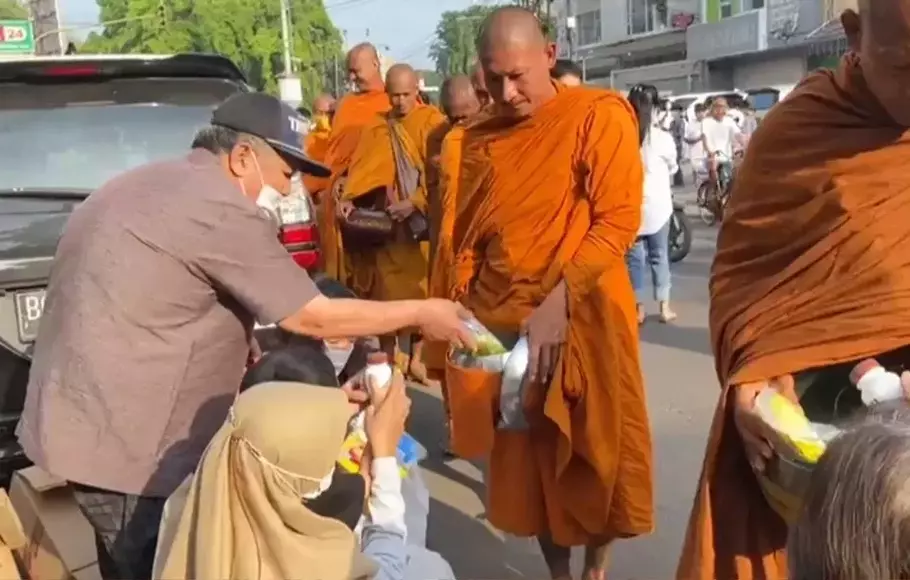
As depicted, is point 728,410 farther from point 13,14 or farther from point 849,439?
point 13,14

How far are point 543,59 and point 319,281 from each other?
5.35 feet

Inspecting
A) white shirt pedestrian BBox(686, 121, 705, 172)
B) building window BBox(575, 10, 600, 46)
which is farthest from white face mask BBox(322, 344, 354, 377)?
building window BBox(575, 10, 600, 46)

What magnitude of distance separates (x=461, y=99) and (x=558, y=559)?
9.92 feet

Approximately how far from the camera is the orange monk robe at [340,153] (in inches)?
286

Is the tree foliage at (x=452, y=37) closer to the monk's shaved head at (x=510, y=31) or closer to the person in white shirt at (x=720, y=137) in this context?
the person in white shirt at (x=720, y=137)

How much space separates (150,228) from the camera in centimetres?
283

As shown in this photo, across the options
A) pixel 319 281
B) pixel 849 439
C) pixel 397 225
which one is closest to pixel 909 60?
pixel 849 439

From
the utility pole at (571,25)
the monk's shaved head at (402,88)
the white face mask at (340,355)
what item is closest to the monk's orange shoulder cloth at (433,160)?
the monk's shaved head at (402,88)

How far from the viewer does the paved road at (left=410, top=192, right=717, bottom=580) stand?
445cm

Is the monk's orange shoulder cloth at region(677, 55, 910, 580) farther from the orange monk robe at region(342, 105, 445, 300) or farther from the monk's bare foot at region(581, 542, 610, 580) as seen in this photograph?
the orange monk robe at region(342, 105, 445, 300)

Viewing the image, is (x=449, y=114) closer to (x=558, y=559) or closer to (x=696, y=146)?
(x=558, y=559)

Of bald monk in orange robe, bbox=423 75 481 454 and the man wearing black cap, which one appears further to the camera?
bald monk in orange robe, bbox=423 75 481 454

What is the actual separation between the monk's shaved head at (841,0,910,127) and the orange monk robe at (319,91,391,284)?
4882mm

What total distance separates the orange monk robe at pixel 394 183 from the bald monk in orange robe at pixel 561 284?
2.89m
